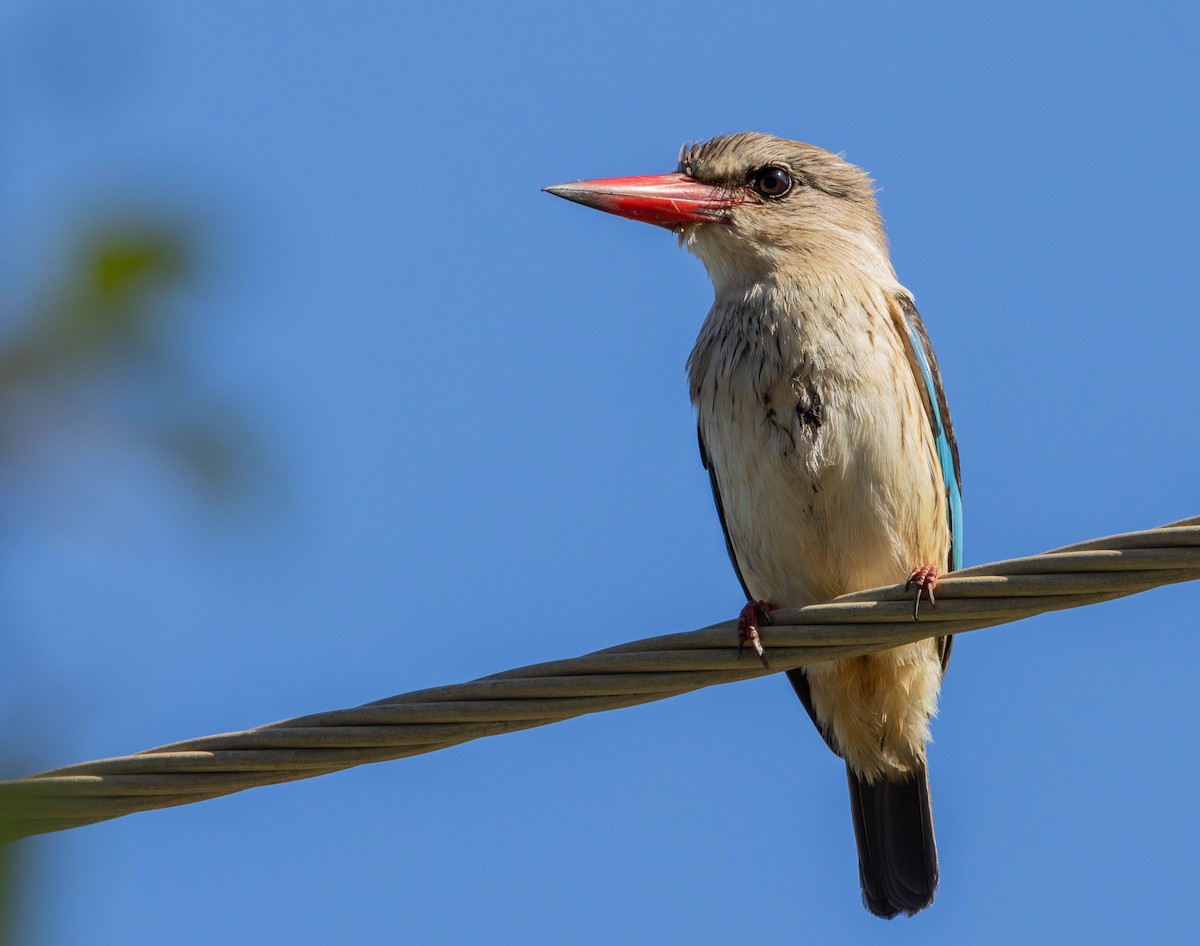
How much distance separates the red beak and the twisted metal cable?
Answer: 252cm

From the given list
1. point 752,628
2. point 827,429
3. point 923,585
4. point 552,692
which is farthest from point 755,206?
point 552,692

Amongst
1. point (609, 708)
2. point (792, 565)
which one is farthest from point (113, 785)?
point (792, 565)

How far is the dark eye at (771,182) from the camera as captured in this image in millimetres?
5449

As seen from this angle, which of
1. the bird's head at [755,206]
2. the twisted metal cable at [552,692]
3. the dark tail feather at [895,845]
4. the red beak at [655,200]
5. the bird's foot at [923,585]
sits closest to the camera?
the twisted metal cable at [552,692]

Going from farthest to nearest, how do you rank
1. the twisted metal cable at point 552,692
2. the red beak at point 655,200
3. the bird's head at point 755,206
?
1. the red beak at point 655,200
2. the bird's head at point 755,206
3. the twisted metal cable at point 552,692

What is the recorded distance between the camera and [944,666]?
5.14 meters

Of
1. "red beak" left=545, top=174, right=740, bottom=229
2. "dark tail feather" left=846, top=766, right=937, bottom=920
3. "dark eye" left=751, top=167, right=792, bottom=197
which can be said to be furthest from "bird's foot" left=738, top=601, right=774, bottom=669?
"dark eye" left=751, top=167, right=792, bottom=197

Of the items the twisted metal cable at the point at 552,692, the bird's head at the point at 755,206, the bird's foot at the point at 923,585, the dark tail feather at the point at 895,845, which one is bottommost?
the dark tail feather at the point at 895,845

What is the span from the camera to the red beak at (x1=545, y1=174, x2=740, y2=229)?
17.6 ft

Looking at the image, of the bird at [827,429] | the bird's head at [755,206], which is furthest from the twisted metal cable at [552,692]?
the bird's head at [755,206]

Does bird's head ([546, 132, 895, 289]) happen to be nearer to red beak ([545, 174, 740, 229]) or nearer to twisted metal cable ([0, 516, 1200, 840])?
red beak ([545, 174, 740, 229])

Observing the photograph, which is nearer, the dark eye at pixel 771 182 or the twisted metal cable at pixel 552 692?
the twisted metal cable at pixel 552 692

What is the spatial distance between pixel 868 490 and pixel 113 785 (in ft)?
8.45

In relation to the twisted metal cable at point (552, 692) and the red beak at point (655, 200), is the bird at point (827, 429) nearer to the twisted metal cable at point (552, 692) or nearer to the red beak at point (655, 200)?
the red beak at point (655, 200)
